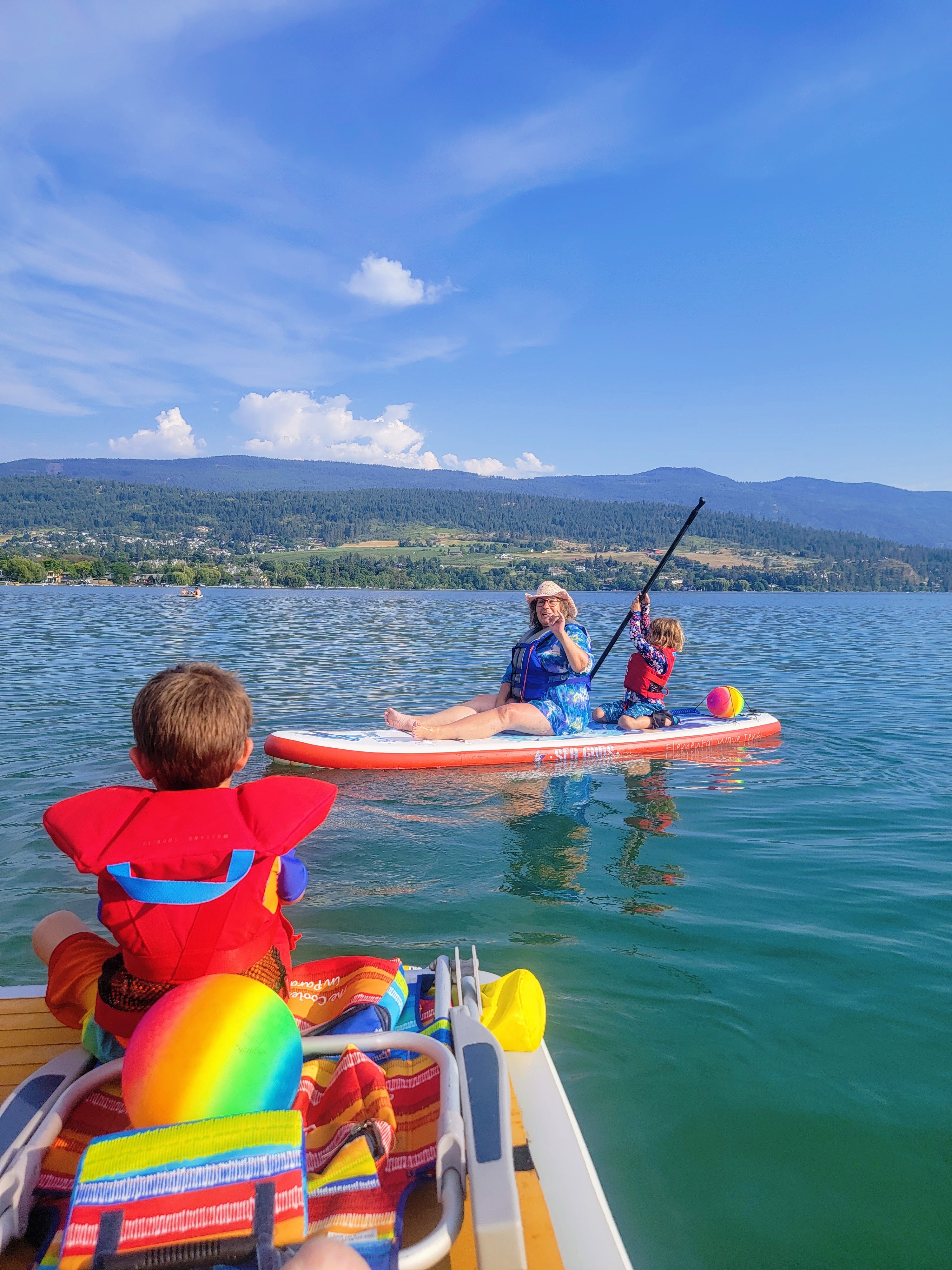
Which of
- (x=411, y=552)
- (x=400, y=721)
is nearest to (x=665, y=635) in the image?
(x=400, y=721)

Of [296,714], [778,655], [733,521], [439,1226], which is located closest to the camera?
[439,1226]

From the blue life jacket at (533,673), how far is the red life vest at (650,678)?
3.96 ft

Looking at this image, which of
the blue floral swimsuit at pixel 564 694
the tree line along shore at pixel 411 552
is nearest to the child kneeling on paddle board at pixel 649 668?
the blue floral swimsuit at pixel 564 694

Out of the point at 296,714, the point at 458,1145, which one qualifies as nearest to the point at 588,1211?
the point at 458,1145

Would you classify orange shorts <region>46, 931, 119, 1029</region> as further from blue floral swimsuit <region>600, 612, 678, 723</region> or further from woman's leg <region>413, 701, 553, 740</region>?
blue floral swimsuit <region>600, 612, 678, 723</region>

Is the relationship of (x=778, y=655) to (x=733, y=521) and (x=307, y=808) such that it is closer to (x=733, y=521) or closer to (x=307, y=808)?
(x=307, y=808)

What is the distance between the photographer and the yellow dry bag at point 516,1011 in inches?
122

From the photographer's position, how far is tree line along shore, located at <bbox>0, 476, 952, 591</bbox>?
319ft

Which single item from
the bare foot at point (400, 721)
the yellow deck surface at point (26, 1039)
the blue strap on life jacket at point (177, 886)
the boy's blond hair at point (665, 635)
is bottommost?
the yellow deck surface at point (26, 1039)

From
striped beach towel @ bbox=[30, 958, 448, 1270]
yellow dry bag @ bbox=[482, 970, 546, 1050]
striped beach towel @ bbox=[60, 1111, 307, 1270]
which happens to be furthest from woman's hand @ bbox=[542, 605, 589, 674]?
striped beach towel @ bbox=[60, 1111, 307, 1270]

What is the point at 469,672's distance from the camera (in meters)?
17.0

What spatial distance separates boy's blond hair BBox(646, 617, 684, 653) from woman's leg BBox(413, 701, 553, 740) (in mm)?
2022

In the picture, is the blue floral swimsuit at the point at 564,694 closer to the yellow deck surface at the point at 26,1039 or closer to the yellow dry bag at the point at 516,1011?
the yellow dry bag at the point at 516,1011

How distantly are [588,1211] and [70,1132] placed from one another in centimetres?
149
